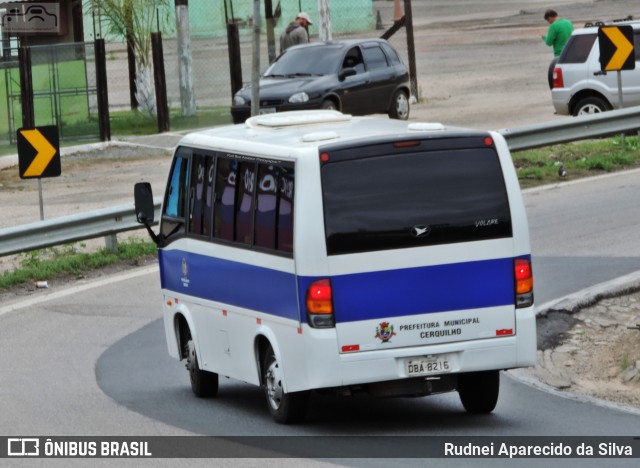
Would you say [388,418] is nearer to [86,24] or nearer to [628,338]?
[628,338]

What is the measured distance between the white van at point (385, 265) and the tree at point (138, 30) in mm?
26314

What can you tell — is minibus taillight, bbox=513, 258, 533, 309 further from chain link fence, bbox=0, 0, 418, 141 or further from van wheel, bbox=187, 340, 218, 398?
chain link fence, bbox=0, 0, 418, 141

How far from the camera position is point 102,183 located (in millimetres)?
27234

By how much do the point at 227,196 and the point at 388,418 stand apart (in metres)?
1.89

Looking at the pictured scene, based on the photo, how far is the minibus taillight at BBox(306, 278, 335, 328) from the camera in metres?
9.82

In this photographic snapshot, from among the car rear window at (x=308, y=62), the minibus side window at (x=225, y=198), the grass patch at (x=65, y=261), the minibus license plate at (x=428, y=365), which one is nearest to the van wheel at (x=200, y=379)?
the minibus side window at (x=225, y=198)

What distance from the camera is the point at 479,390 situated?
10.7 metres

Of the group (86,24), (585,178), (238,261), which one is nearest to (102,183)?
(585,178)

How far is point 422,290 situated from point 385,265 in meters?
0.29

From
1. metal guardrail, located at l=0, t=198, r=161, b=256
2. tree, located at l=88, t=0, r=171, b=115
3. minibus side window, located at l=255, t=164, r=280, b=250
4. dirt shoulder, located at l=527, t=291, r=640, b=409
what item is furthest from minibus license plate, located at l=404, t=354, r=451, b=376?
tree, located at l=88, t=0, r=171, b=115

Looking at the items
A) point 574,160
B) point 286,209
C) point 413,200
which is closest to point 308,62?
point 574,160

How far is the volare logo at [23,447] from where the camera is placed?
10.0 metres

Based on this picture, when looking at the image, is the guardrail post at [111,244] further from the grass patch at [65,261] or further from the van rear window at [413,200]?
the van rear window at [413,200]

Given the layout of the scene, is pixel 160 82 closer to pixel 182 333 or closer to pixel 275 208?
pixel 182 333
